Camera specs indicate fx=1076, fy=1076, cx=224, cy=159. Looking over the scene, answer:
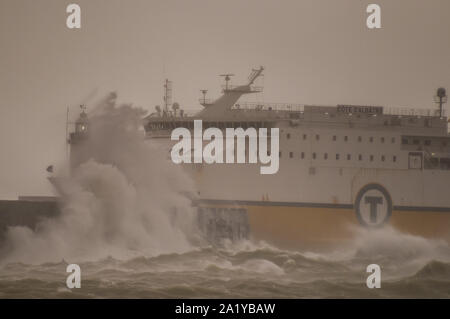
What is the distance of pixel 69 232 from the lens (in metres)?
32.0

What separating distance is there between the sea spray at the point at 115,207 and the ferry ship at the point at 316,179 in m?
0.85

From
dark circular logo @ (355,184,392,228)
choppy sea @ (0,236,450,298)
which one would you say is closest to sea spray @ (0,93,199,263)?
choppy sea @ (0,236,450,298)

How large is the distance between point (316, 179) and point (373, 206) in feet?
7.41

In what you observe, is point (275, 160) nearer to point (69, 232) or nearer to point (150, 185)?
point (150, 185)

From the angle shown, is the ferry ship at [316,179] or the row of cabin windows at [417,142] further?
the row of cabin windows at [417,142]

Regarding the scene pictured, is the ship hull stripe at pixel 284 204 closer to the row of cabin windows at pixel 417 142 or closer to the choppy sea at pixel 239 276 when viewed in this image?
the choppy sea at pixel 239 276

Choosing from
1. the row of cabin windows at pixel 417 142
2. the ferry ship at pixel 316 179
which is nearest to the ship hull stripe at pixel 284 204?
the ferry ship at pixel 316 179

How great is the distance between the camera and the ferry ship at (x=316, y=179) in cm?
3581

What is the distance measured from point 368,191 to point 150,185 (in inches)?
299

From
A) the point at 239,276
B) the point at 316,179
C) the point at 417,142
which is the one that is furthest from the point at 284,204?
the point at 417,142

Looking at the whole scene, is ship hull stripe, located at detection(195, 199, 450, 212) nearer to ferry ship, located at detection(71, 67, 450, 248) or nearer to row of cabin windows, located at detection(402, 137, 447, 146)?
ferry ship, located at detection(71, 67, 450, 248)

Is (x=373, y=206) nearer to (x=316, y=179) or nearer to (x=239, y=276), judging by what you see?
(x=316, y=179)

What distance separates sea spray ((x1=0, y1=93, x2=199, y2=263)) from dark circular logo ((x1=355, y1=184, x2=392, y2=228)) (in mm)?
5807

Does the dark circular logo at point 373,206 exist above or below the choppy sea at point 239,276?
above
